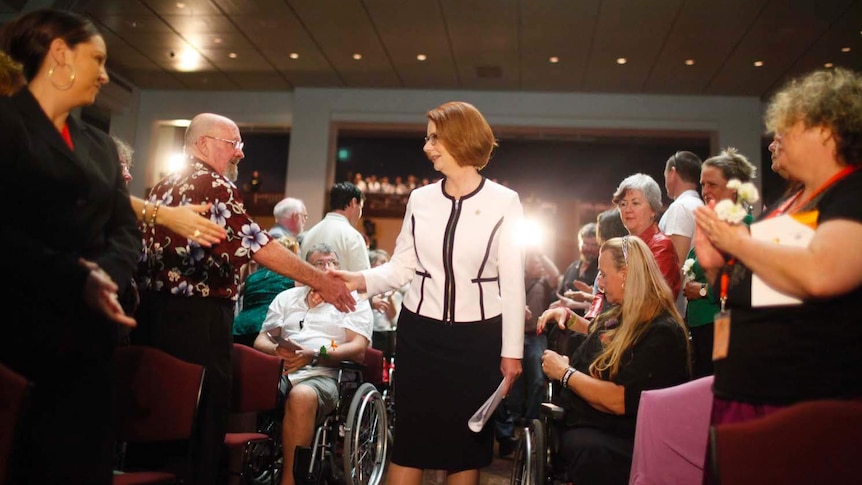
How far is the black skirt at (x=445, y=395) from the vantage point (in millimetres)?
2154

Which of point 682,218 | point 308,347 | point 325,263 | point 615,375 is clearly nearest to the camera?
point 615,375

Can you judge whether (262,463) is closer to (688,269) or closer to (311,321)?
(311,321)

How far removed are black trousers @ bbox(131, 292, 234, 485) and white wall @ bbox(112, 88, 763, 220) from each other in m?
6.67

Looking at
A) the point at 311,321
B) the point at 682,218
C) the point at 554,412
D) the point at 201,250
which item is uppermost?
the point at 682,218

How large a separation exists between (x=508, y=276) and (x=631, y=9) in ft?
16.1

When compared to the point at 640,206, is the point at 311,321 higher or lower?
lower

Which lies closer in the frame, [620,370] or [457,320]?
[457,320]

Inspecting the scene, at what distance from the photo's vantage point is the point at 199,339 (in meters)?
2.16

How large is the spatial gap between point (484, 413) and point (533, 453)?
1.44 ft

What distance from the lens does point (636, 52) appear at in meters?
7.20

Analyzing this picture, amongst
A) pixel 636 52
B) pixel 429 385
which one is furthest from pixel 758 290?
pixel 636 52

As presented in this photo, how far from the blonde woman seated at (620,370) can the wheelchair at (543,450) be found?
0.05 metres

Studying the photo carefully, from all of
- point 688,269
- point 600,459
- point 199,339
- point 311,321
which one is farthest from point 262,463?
point 688,269

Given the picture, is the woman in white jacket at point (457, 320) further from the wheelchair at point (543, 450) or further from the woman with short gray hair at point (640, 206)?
the woman with short gray hair at point (640, 206)
